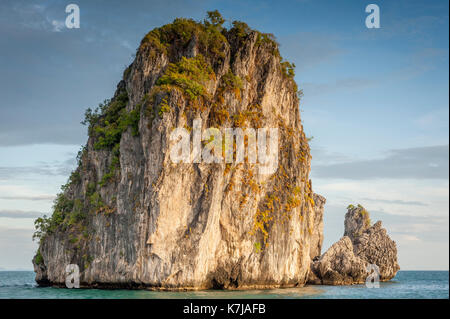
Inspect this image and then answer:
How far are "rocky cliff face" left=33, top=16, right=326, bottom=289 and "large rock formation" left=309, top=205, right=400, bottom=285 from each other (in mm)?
7662

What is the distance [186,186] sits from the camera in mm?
29047

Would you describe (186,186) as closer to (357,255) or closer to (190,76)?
(190,76)

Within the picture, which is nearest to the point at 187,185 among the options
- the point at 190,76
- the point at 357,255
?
the point at 190,76

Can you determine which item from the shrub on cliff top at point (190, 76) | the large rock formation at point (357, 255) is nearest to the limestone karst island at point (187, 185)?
Result: the shrub on cliff top at point (190, 76)

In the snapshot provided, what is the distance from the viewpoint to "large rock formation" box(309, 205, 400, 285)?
4250cm

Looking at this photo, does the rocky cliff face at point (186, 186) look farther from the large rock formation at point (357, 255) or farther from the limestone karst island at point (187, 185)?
the large rock formation at point (357, 255)

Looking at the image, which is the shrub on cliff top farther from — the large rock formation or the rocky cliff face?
the large rock formation

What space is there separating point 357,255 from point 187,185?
26.6 meters

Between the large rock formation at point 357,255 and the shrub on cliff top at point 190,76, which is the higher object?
the shrub on cliff top at point 190,76

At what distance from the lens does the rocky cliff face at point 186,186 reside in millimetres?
28516

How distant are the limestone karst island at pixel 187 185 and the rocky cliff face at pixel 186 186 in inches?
2.7

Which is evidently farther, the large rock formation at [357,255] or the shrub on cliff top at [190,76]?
the large rock formation at [357,255]

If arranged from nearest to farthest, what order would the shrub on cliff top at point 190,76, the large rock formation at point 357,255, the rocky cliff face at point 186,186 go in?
the rocky cliff face at point 186,186
the shrub on cliff top at point 190,76
the large rock formation at point 357,255
